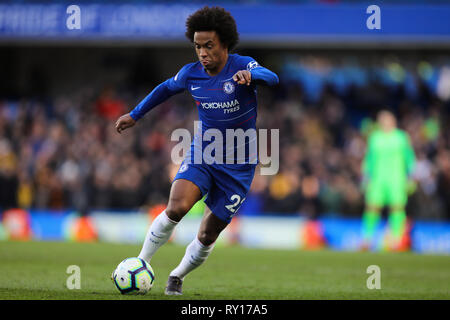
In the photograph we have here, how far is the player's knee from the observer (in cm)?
614

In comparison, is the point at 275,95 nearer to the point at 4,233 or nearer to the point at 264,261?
the point at 4,233

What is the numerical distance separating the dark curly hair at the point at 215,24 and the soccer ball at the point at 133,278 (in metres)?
2.08

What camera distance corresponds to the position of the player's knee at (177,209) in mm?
6137

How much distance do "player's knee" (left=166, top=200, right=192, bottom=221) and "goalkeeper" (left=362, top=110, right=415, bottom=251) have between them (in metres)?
8.01

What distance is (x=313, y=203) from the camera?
591 inches

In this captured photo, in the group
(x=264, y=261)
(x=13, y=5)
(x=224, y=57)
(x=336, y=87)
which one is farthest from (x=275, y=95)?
(x=224, y=57)

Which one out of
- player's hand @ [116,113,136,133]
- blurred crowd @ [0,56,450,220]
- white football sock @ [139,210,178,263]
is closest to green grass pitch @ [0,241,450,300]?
white football sock @ [139,210,178,263]
